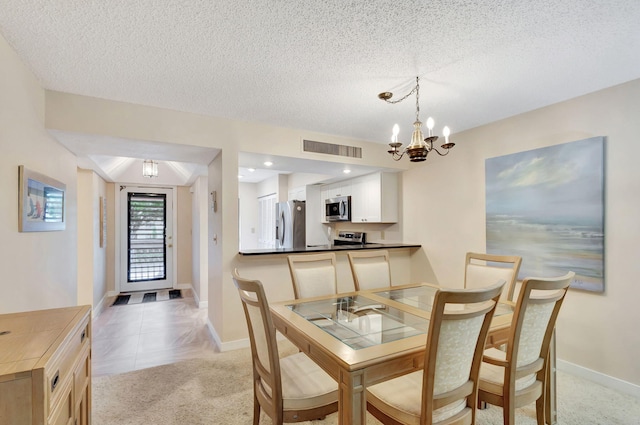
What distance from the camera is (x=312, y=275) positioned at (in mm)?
2557

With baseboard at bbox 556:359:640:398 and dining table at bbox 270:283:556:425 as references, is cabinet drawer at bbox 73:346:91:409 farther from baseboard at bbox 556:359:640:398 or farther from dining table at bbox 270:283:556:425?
baseboard at bbox 556:359:640:398

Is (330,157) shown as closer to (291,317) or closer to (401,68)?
(401,68)

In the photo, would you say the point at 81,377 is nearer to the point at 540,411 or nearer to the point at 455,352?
the point at 455,352

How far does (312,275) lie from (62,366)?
5.52 feet

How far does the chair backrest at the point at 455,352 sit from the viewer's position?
1241 millimetres

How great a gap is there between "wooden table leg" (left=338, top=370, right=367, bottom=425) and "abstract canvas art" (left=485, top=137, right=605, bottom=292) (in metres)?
2.49

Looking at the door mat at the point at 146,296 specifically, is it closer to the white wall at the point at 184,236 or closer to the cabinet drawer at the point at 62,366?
the white wall at the point at 184,236

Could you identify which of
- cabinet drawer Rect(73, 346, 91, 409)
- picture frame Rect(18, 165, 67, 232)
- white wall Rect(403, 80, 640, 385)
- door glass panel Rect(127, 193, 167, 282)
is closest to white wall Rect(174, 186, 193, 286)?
door glass panel Rect(127, 193, 167, 282)

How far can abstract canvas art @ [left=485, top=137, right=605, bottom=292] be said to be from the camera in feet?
8.29

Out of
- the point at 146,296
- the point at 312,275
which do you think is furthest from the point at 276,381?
the point at 146,296

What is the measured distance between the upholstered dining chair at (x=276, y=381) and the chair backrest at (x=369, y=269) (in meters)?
1.13

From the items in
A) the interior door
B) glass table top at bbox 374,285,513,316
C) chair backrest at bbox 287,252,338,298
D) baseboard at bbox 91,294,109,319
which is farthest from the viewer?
the interior door

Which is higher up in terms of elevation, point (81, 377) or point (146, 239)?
point (146, 239)

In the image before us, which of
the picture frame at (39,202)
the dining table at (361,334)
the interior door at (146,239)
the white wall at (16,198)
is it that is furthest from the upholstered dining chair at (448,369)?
the interior door at (146,239)
